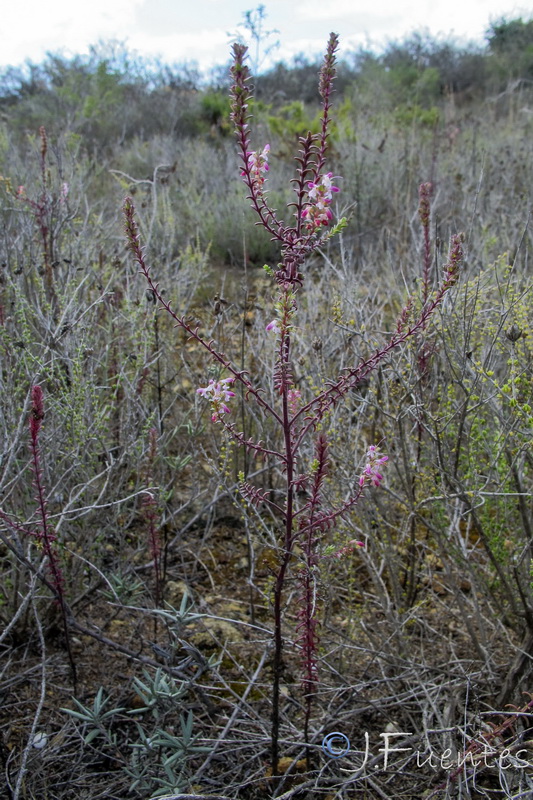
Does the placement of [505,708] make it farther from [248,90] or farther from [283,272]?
[248,90]

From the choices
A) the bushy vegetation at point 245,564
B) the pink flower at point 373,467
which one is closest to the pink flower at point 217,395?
the bushy vegetation at point 245,564

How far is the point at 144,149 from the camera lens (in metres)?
8.02

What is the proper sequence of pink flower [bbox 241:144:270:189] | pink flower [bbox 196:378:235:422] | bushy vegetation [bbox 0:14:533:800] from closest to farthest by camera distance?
pink flower [bbox 241:144:270:189] < pink flower [bbox 196:378:235:422] < bushy vegetation [bbox 0:14:533:800]

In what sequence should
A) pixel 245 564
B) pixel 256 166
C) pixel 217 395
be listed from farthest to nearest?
pixel 245 564 < pixel 217 395 < pixel 256 166

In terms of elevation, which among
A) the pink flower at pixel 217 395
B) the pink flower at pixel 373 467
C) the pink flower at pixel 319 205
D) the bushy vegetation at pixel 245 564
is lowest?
the bushy vegetation at pixel 245 564

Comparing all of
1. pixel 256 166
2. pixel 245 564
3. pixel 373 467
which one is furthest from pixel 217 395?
pixel 245 564

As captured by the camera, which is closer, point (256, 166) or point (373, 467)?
point (256, 166)

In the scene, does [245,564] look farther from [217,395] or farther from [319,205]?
[319,205]

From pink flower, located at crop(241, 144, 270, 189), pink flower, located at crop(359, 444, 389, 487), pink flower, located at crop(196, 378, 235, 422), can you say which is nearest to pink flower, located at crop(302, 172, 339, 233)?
pink flower, located at crop(241, 144, 270, 189)

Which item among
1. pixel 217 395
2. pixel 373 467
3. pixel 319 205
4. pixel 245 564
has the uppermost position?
pixel 319 205

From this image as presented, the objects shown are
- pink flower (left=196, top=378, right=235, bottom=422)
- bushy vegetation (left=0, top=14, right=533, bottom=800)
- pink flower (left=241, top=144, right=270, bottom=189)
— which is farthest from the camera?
bushy vegetation (left=0, top=14, right=533, bottom=800)

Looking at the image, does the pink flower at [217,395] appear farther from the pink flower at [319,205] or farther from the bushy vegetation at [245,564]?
the pink flower at [319,205]

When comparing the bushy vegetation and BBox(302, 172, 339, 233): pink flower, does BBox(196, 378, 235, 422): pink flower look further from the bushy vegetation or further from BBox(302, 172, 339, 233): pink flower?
BBox(302, 172, 339, 233): pink flower

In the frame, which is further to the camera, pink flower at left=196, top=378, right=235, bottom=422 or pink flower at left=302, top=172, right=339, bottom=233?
pink flower at left=196, top=378, right=235, bottom=422
